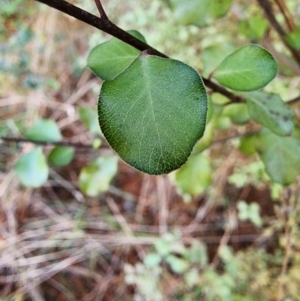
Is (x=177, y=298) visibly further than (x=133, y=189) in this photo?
No

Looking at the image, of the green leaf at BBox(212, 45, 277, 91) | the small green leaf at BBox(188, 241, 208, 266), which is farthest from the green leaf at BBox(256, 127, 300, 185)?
the small green leaf at BBox(188, 241, 208, 266)

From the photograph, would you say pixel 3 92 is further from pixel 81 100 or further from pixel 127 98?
pixel 127 98

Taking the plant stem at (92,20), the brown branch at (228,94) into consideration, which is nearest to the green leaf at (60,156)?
the brown branch at (228,94)

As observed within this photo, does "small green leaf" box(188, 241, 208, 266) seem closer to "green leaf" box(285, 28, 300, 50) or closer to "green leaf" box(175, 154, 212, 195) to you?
"green leaf" box(175, 154, 212, 195)

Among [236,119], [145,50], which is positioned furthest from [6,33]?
[145,50]

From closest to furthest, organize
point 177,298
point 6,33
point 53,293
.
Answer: point 177,298, point 53,293, point 6,33

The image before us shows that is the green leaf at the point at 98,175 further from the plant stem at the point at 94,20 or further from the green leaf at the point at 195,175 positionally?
the plant stem at the point at 94,20

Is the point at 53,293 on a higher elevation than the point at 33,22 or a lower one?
lower

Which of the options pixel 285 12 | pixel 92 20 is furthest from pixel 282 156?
pixel 92 20
